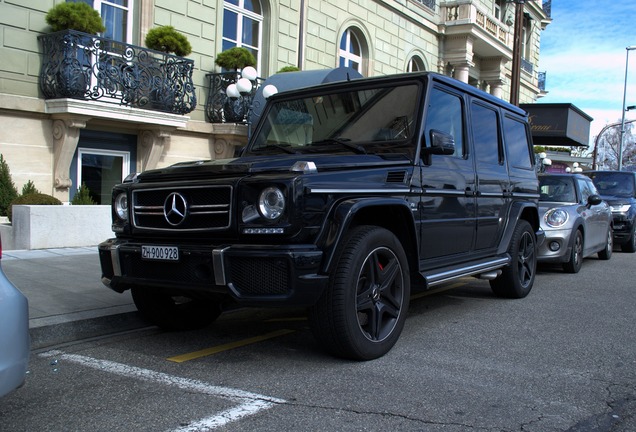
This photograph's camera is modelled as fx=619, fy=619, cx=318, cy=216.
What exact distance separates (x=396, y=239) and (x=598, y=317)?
3.02 m

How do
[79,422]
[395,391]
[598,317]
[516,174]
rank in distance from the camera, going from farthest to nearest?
[516,174] < [598,317] < [395,391] < [79,422]

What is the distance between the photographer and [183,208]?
174 inches

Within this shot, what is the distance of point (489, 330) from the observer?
18.6 feet

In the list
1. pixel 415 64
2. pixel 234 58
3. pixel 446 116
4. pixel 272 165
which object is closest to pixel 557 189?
pixel 446 116

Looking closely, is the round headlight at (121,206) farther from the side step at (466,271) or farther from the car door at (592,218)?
the car door at (592,218)

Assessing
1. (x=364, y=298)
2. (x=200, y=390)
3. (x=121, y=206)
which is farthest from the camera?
(x=121, y=206)

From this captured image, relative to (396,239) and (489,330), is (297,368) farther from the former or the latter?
(489,330)

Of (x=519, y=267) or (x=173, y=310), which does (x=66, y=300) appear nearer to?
(x=173, y=310)

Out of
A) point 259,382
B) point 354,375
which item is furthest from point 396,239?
point 259,382

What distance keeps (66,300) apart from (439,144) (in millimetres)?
3922

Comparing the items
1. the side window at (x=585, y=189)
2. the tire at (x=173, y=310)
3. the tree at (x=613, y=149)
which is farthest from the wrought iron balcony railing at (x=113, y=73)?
the tree at (x=613, y=149)

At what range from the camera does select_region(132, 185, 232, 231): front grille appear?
4234mm

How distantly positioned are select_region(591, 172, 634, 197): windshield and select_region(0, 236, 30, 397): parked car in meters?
14.8

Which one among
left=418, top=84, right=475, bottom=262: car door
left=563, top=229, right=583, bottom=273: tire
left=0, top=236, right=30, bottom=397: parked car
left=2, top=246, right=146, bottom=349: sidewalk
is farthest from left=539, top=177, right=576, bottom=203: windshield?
left=0, top=236, right=30, bottom=397: parked car
